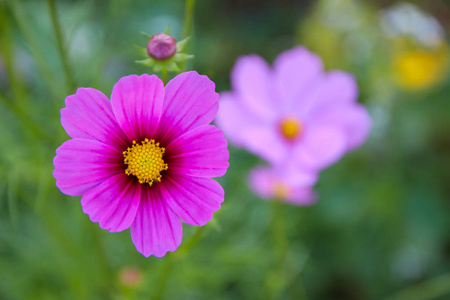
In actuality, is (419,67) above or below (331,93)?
above

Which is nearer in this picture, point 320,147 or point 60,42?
point 60,42

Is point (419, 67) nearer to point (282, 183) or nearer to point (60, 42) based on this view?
point (282, 183)

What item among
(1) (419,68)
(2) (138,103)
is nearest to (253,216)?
(1) (419,68)

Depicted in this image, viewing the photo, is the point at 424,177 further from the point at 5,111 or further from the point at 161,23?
the point at 5,111

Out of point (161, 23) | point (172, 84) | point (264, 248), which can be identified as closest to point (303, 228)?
point (264, 248)

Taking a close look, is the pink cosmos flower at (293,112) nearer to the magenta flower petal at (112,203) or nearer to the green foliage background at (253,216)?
the green foliage background at (253,216)

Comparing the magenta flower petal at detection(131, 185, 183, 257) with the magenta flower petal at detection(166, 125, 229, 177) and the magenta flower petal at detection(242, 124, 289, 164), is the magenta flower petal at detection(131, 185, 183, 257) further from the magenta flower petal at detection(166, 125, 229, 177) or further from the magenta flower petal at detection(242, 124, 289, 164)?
the magenta flower petal at detection(242, 124, 289, 164)

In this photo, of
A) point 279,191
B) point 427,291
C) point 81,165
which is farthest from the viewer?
point 427,291
